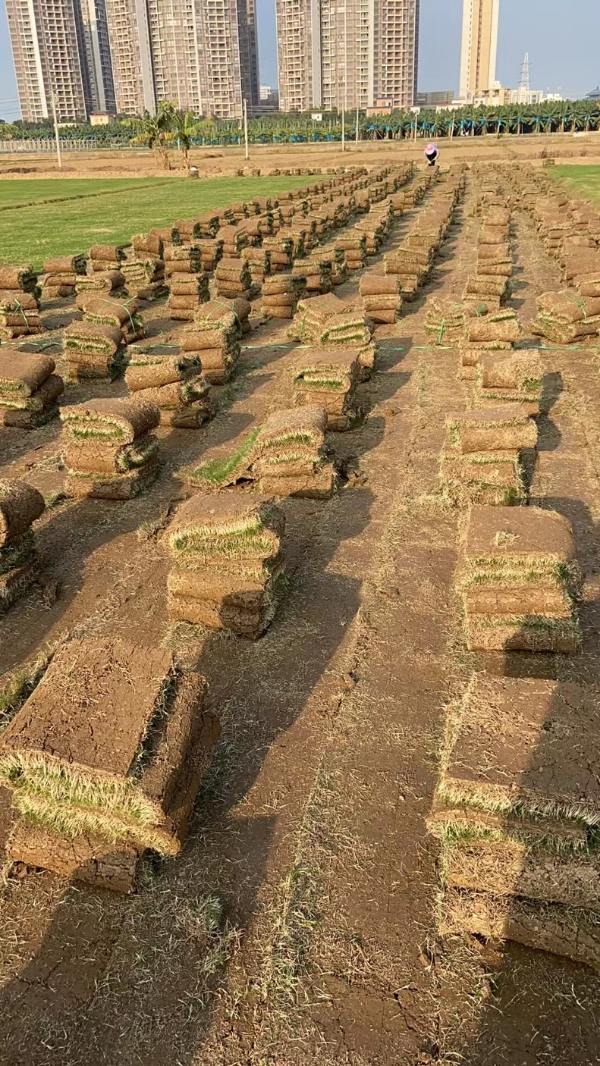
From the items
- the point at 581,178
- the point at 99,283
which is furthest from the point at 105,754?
the point at 581,178

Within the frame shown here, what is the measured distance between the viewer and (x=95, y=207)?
165 feet

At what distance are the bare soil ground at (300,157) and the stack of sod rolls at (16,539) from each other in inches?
3242

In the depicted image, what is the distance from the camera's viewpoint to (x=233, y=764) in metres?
6.32

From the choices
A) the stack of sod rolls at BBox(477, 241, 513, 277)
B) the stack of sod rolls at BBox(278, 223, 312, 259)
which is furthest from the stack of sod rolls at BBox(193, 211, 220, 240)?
the stack of sod rolls at BBox(477, 241, 513, 277)

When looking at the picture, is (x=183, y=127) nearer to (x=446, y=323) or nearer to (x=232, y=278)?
(x=232, y=278)

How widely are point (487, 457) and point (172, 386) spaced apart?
625 cm

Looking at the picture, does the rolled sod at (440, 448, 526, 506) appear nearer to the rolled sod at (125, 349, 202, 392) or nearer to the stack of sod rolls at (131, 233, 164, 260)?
the rolled sod at (125, 349, 202, 392)

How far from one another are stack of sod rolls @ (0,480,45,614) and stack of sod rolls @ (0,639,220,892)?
336 centimetres

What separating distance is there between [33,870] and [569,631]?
213 inches

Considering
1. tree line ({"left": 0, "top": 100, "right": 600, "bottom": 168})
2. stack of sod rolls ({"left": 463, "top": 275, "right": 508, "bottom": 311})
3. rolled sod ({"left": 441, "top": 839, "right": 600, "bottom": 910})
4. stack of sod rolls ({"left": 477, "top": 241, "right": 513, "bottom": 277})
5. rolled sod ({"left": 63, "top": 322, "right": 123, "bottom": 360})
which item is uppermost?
tree line ({"left": 0, "top": 100, "right": 600, "bottom": 168})

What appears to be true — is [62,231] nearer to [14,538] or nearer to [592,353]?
[592,353]

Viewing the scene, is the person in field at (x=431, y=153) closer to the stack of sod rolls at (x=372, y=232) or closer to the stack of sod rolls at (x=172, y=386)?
the stack of sod rolls at (x=372, y=232)

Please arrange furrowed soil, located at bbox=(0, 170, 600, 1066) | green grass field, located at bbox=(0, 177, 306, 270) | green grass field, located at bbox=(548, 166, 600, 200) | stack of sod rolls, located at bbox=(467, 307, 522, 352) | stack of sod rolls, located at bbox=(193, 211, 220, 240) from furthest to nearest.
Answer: green grass field, located at bbox=(548, 166, 600, 200) < green grass field, located at bbox=(0, 177, 306, 270) < stack of sod rolls, located at bbox=(193, 211, 220, 240) < stack of sod rolls, located at bbox=(467, 307, 522, 352) < furrowed soil, located at bbox=(0, 170, 600, 1066)

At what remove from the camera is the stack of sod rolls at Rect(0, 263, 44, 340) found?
19.7 meters
